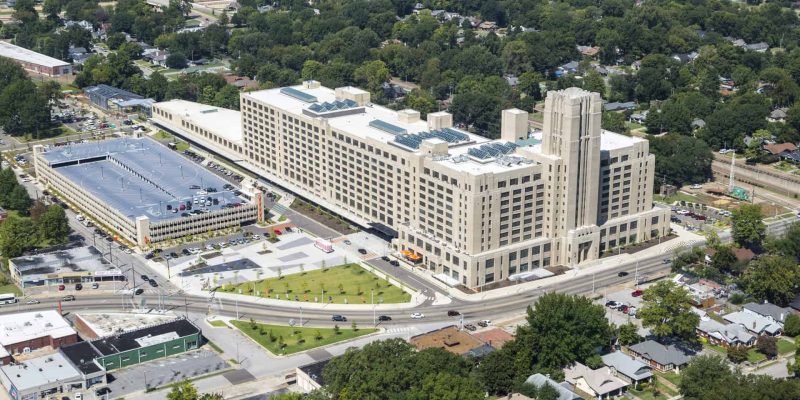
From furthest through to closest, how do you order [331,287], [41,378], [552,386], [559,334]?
[331,287], [559,334], [41,378], [552,386]

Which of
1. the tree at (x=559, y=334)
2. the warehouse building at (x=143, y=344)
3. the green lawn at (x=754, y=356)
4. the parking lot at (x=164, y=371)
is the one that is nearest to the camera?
the parking lot at (x=164, y=371)

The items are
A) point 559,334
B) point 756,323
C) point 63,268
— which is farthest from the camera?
point 63,268

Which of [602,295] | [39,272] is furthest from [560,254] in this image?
[39,272]

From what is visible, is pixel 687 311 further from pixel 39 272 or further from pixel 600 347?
pixel 39 272

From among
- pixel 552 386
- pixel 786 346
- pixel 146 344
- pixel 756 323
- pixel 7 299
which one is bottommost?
pixel 786 346

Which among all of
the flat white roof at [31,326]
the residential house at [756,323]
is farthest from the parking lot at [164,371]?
the residential house at [756,323]

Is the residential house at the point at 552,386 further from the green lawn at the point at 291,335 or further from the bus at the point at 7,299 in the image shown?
the bus at the point at 7,299

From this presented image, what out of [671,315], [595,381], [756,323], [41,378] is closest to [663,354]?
[671,315]

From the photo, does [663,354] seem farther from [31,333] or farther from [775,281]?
[31,333]
